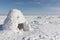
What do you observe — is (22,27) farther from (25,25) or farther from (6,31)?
(6,31)

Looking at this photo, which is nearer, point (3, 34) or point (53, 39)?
point (53, 39)

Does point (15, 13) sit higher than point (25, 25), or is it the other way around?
point (15, 13)

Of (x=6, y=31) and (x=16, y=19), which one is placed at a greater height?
(x=16, y=19)

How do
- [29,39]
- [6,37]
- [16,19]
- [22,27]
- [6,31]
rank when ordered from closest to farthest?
[29,39] < [6,37] < [6,31] < [16,19] < [22,27]

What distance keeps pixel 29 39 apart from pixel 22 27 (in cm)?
615

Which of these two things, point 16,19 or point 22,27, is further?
point 22,27

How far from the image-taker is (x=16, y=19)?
17.2 metres

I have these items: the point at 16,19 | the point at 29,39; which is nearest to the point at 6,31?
the point at 16,19

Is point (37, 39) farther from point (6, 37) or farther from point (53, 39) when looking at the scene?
point (6, 37)

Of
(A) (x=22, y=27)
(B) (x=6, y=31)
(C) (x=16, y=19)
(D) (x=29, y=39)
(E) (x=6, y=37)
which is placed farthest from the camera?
(A) (x=22, y=27)

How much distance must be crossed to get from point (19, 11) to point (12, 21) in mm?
1752

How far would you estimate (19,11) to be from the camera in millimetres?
18078

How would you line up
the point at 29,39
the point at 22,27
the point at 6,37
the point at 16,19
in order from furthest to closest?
the point at 22,27
the point at 16,19
the point at 6,37
the point at 29,39

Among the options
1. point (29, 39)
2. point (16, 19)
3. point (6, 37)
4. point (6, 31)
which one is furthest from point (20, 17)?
point (29, 39)
